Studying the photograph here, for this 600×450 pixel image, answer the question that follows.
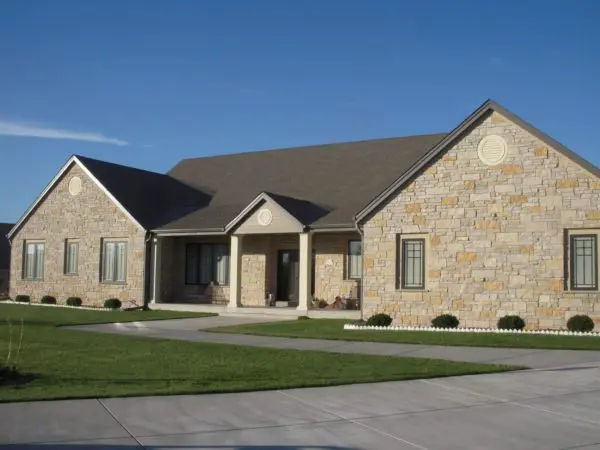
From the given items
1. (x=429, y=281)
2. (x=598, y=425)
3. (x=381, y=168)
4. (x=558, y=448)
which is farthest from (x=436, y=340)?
(x=381, y=168)

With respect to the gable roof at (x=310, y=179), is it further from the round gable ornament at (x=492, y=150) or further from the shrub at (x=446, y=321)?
the round gable ornament at (x=492, y=150)

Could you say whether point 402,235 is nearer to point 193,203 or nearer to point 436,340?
point 436,340

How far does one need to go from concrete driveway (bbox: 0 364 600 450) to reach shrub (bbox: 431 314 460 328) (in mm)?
10088

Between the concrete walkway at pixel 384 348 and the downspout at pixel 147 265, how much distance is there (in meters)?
8.05

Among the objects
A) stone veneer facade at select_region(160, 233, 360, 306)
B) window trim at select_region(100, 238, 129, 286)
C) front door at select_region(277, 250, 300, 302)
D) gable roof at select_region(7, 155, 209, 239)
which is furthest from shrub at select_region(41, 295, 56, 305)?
front door at select_region(277, 250, 300, 302)

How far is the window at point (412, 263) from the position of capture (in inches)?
867

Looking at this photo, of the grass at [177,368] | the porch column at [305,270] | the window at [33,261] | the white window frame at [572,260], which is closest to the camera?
the grass at [177,368]

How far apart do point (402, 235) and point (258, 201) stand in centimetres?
677

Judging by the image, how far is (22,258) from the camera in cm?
3450

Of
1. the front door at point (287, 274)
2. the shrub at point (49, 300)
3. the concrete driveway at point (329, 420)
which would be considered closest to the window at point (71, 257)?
the shrub at point (49, 300)

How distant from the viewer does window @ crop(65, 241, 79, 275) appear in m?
32.6

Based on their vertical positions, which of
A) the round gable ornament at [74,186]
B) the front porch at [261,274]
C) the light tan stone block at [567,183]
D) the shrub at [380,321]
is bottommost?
the shrub at [380,321]

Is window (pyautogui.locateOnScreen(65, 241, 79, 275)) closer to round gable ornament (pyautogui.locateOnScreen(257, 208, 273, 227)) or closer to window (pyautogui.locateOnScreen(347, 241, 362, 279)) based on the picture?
round gable ornament (pyautogui.locateOnScreen(257, 208, 273, 227))

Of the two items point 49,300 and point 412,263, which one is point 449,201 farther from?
point 49,300
